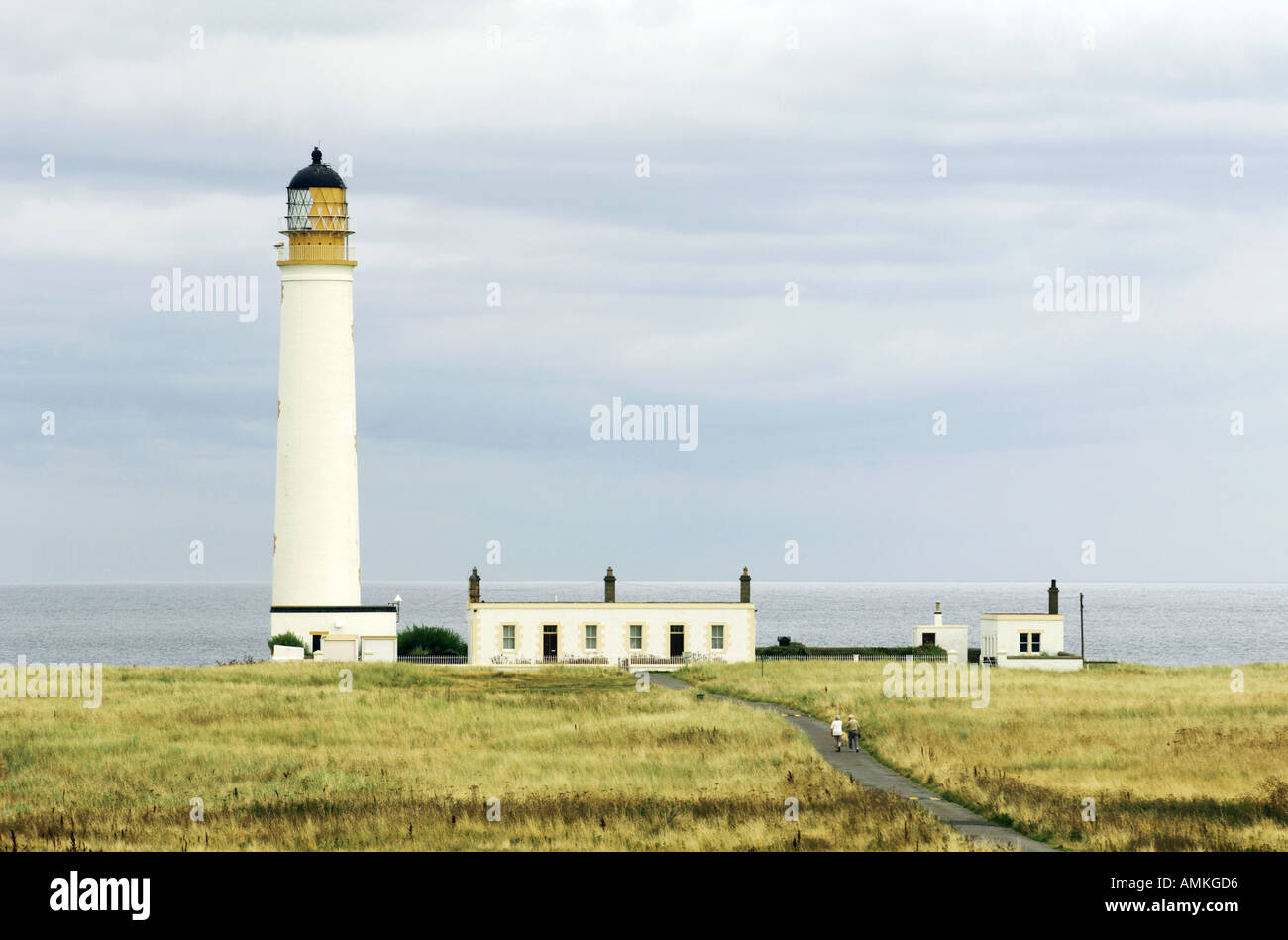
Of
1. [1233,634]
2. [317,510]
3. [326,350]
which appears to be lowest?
[1233,634]

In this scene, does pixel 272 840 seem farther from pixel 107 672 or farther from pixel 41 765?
pixel 107 672

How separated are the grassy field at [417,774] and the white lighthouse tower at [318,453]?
8289 mm

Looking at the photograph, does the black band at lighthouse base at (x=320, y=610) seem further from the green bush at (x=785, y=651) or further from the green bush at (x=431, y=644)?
the green bush at (x=785, y=651)

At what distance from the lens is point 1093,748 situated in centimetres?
3450

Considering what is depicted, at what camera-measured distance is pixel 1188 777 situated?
29.6 metres

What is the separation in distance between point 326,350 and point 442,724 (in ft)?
75.4

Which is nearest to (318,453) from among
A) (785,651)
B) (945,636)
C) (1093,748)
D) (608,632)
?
(608,632)

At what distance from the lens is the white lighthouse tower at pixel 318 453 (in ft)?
193

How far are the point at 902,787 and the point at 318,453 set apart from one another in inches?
1344

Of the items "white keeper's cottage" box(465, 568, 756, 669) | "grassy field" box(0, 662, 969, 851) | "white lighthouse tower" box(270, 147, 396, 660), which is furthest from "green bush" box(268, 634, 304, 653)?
"grassy field" box(0, 662, 969, 851)

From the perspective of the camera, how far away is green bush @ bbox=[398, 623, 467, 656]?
215 ft
